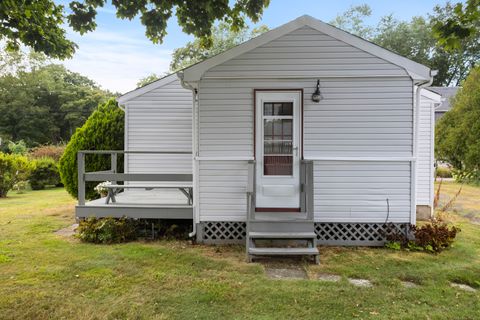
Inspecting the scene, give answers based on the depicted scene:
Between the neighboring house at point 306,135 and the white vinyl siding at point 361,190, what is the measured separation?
0.06 ft

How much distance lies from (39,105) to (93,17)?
37.0 meters

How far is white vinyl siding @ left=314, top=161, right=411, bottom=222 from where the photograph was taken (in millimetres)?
5449

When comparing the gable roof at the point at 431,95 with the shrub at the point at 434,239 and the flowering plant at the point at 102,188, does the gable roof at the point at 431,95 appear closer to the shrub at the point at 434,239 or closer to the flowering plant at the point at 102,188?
the shrub at the point at 434,239

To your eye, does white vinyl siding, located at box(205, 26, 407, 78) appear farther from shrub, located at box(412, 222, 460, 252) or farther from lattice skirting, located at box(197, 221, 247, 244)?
shrub, located at box(412, 222, 460, 252)

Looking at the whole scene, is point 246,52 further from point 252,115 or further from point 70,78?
point 70,78

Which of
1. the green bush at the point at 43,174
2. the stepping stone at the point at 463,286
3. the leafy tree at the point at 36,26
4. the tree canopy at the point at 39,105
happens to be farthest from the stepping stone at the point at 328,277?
the tree canopy at the point at 39,105

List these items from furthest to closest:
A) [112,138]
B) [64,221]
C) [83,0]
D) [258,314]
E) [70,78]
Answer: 1. [70,78]
2. [112,138]
3. [64,221]
4. [83,0]
5. [258,314]

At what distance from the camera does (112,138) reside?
8141mm

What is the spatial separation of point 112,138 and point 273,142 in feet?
15.6

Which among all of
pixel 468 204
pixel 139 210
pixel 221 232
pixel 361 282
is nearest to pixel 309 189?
pixel 361 282

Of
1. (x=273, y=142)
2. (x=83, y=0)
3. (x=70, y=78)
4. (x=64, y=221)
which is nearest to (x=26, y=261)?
(x=64, y=221)

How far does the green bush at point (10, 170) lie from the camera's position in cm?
1189

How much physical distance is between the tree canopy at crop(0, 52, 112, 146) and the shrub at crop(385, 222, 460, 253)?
35.8 meters

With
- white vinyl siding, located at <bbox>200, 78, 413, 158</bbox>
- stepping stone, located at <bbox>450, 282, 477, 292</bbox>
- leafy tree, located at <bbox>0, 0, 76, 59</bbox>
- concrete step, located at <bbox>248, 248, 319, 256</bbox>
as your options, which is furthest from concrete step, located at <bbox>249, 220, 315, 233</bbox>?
leafy tree, located at <bbox>0, 0, 76, 59</bbox>
